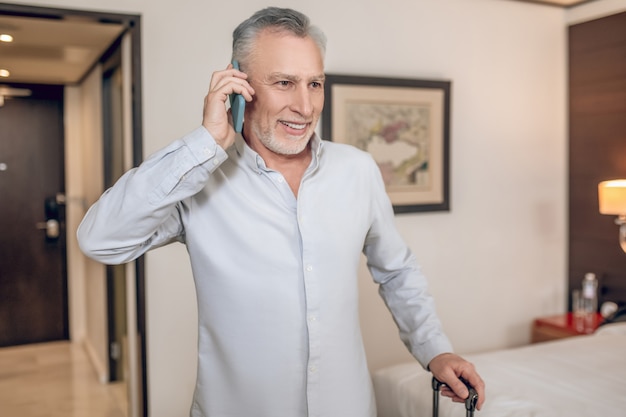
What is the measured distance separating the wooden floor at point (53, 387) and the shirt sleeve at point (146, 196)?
2.72 metres

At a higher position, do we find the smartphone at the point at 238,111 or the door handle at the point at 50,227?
the smartphone at the point at 238,111

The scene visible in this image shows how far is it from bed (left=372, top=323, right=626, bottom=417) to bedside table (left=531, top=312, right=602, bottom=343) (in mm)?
473

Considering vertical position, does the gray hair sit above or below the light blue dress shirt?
above

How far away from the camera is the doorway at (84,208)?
2857 millimetres

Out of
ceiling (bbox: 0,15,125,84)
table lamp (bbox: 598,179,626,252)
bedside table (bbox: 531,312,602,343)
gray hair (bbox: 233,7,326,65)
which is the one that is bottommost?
bedside table (bbox: 531,312,602,343)

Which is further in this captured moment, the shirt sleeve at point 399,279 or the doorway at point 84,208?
the doorway at point 84,208

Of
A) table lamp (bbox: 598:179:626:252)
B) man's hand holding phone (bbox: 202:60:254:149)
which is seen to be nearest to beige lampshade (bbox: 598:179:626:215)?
table lamp (bbox: 598:179:626:252)

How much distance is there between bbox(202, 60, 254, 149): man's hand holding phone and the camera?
1370 mm

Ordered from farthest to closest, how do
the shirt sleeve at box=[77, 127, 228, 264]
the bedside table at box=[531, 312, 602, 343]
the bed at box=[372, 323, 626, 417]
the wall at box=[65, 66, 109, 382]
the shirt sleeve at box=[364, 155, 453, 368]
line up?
1. the wall at box=[65, 66, 109, 382]
2. the bedside table at box=[531, 312, 602, 343]
3. the bed at box=[372, 323, 626, 417]
4. the shirt sleeve at box=[364, 155, 453, 368]
5. the shirt sleeve at box=[77, 127, 228, 264]

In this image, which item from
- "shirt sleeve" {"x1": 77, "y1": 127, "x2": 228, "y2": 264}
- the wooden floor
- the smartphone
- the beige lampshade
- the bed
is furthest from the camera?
the wooden floor

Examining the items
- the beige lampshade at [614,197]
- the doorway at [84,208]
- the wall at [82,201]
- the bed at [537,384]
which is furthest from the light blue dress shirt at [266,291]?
the wall at [82,201]

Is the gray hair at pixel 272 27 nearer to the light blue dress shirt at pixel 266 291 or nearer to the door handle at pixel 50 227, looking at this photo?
the light blue dress shirt at pixel 266 291

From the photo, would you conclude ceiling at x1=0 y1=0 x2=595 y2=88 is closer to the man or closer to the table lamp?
the table lamp

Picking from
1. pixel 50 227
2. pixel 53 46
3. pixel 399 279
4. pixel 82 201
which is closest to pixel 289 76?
pixel 399 279
